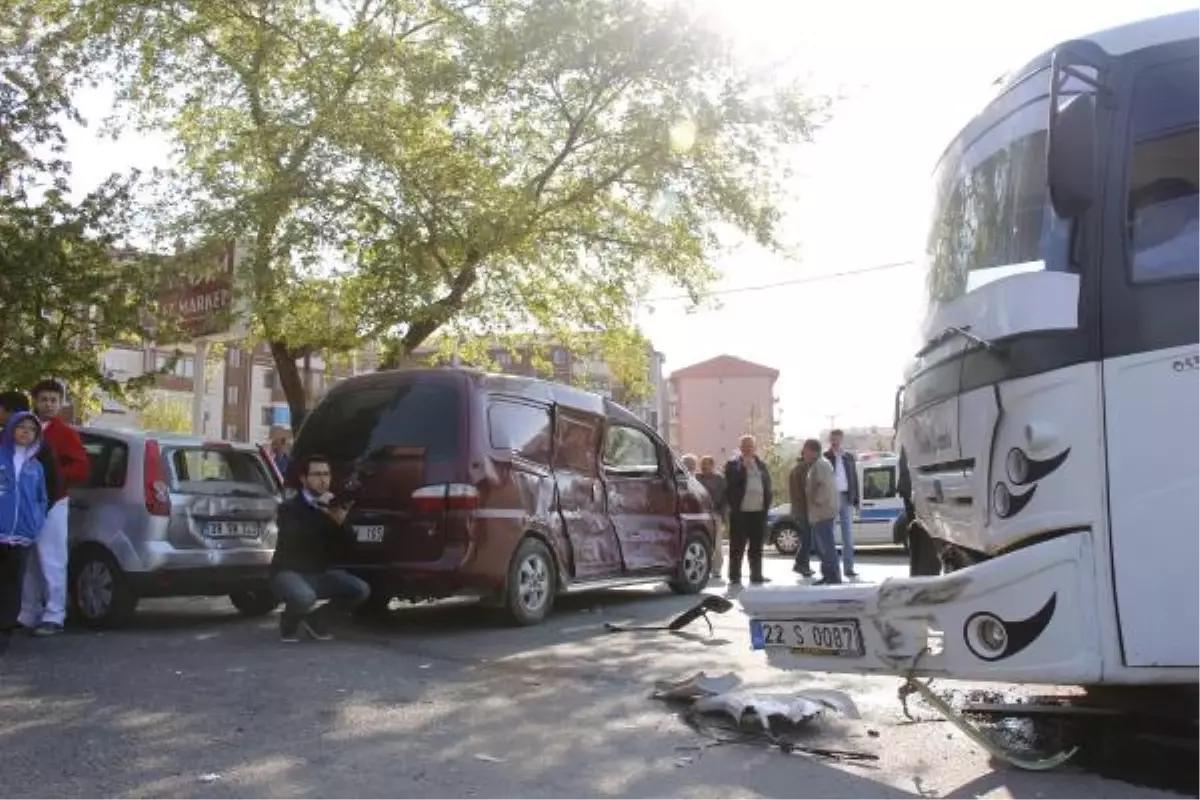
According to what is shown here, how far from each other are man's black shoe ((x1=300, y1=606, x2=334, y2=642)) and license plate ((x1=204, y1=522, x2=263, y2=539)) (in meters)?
1.11

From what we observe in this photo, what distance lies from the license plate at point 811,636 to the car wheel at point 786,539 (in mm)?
17662

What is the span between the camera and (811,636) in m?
4.59

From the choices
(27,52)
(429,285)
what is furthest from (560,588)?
(27,52)

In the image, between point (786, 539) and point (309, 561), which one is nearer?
point (309, 561)

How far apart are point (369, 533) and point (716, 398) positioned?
9447 cm

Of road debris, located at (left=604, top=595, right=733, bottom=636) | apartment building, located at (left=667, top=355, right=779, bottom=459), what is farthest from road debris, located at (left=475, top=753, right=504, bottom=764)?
apartment building, located at (left=667, top=355, right=779, bottom=459)

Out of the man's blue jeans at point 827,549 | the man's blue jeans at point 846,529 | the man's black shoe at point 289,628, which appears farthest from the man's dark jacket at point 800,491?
the man's black shoe at point 289,628

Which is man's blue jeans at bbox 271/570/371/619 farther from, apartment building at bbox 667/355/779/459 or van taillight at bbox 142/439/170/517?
apartment building at bbox 667/355/779/459

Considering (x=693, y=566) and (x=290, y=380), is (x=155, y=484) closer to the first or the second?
(x=693, y=566)

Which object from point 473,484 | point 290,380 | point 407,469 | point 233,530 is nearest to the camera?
point 473,484

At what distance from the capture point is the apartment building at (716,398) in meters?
100

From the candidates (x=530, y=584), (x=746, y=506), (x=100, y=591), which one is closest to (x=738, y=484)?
(x=746, y=506)

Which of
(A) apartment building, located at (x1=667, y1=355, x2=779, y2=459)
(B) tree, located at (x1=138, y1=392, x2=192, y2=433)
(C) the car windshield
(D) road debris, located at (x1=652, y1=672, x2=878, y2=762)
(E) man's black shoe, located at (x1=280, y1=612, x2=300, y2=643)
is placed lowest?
(D) road debris, located at (x1=652, y1=672, x2=878, y2=762)

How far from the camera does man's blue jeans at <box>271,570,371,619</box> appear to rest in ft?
24.8
